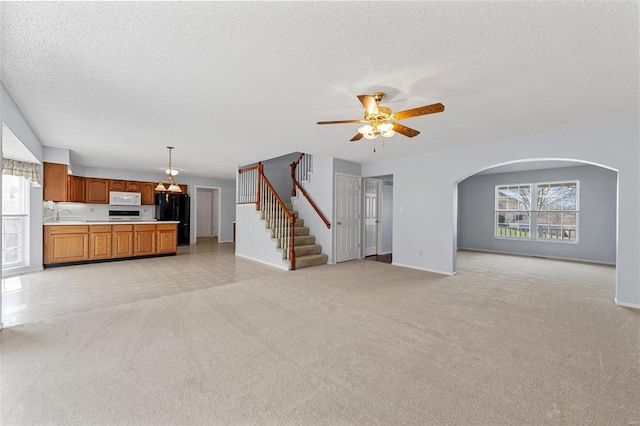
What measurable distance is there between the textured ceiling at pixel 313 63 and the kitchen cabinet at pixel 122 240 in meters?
3.20

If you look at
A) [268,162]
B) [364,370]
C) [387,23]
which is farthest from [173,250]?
[387,23]

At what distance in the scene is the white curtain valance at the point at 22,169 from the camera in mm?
4609

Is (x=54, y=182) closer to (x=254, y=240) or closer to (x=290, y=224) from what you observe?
(x=254, y=240)

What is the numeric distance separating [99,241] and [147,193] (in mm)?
3094

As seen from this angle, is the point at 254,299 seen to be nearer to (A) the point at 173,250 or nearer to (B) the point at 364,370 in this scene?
(B) the point at 364,370

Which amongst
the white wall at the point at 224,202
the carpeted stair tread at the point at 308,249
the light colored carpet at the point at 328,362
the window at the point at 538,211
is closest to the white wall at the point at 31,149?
the light colored carpet at the point at 328,362

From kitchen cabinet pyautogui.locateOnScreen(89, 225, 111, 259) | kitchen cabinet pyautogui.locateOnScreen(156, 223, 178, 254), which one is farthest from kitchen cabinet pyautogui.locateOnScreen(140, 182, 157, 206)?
kitchen cabinet pyautogui.locateOnScreen(89, 225, 111, 259)

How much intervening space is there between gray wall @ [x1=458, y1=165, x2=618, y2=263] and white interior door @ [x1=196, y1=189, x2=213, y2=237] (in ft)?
32.9

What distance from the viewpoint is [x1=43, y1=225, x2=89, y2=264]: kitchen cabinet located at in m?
5.64

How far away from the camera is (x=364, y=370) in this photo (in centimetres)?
213

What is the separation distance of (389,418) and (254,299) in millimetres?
2525

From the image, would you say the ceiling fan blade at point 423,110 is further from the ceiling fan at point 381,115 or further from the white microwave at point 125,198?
the white microwave at point 125,198

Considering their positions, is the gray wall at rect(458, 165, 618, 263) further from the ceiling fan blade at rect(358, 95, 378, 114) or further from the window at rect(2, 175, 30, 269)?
the window at rect(2, 175, 30, 269)

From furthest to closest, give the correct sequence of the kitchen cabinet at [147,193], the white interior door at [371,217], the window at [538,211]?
the kitchen cabinet at [147,193] → the white interior door at [371,217] → the window at [538,211]
